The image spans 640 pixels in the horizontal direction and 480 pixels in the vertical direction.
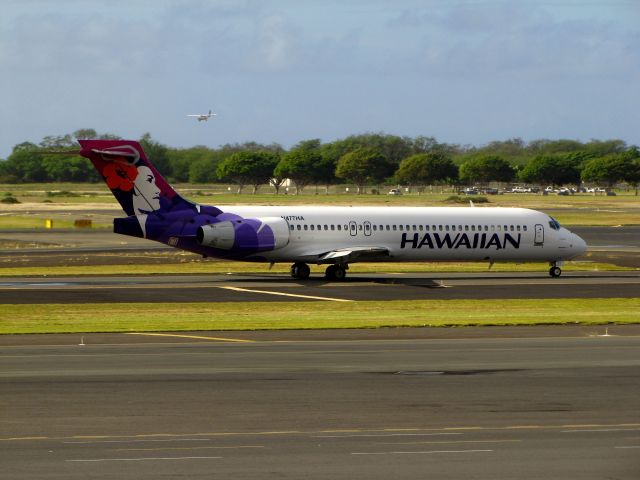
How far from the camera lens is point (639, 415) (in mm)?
22016

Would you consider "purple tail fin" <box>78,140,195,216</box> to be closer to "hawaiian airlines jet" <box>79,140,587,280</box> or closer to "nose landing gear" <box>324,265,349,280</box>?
"hawaiian airlines jet" <box>79,140,587,280</box>

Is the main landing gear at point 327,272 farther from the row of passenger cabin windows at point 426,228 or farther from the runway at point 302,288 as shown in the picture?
the row of passenger cabin windows at point 426,228

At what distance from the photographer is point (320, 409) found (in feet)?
74.5

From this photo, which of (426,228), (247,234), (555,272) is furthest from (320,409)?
(555,272)

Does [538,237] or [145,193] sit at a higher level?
[145,193]

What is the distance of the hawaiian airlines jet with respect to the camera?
177 feet

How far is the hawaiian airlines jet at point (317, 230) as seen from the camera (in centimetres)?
5397

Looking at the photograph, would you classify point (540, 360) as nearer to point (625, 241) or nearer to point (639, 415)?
point (639, 415)

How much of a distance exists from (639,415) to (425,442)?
4.74 meters

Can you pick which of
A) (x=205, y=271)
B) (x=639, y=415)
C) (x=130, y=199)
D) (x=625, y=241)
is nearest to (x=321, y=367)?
(x=639, y=415)

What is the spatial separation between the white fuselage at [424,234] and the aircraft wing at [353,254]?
26 centimetres

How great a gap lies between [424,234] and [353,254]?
4080 millimetres

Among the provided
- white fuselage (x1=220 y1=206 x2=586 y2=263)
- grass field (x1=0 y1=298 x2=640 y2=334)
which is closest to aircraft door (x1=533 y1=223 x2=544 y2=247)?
white fuselage (x1=220 y1=206 x2=586 y2=263)

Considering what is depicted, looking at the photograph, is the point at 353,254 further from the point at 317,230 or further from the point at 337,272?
the point at 317,230
